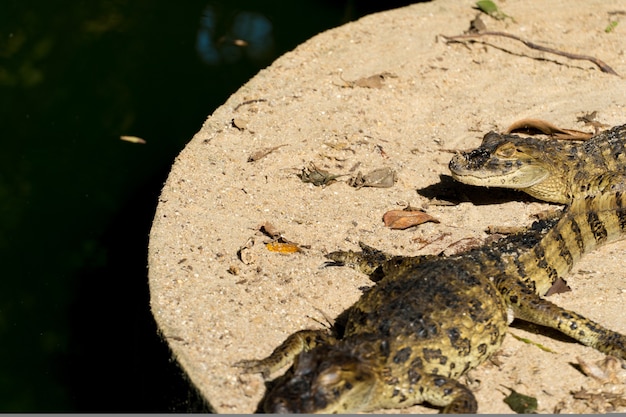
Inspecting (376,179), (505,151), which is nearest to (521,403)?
(505,151)

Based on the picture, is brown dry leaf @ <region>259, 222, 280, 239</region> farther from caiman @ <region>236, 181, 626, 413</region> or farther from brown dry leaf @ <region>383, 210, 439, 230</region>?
brown dry leaf @ <region>383, 210, 439, 230</region>

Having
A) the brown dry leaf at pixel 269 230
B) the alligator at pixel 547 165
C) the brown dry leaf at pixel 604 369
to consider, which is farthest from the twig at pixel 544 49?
the brown dry leaf at pixel 604 369

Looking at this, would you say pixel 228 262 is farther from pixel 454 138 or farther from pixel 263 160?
pixel 454 138

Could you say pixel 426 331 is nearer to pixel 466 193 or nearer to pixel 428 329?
pixel 428 329

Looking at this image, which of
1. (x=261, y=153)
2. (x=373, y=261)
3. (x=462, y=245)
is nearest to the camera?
(x=373, y=261)

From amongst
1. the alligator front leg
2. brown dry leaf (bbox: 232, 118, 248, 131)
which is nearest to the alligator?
the alligator front leg

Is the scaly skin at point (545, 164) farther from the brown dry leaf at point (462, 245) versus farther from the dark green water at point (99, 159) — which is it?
the dark green water at point (99, 159)
